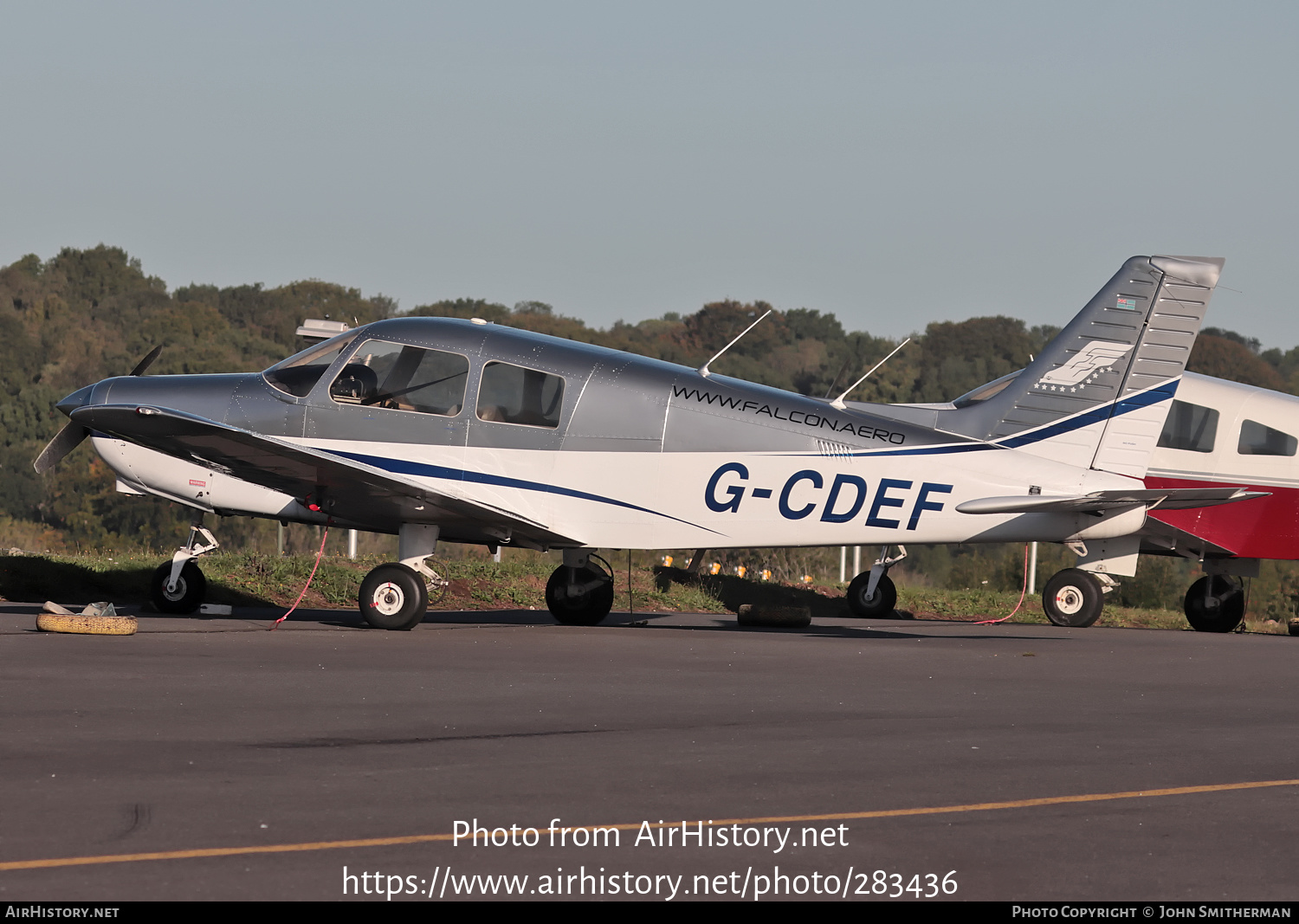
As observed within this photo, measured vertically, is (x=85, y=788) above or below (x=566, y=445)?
below

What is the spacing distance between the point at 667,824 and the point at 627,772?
1064 millimetres

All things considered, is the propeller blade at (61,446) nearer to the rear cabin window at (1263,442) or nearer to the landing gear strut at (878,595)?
the landing gear strut at (878,595)

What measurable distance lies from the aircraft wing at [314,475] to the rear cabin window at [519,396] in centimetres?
84

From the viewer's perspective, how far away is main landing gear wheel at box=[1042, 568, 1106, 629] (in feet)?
57.9

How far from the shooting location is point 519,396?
13.8 metres

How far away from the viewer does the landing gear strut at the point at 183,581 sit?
1448cm

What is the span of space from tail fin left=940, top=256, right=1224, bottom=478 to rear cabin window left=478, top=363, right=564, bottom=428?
3996 mm

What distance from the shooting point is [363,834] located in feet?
17.1

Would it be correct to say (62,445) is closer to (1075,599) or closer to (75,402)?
(75,402)

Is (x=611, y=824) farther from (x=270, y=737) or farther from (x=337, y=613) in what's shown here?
(x=337, y=613)

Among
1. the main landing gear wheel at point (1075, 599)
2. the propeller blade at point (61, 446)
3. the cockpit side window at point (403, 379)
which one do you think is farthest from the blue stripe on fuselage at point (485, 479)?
the main landing gear wheel at point (1075, 599)

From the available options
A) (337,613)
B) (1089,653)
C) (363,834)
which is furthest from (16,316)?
(363,834)

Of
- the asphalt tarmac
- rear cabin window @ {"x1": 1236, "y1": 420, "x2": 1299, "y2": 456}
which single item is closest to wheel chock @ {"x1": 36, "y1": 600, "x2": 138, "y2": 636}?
the asphalt tarmac

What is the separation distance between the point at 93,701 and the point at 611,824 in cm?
401
